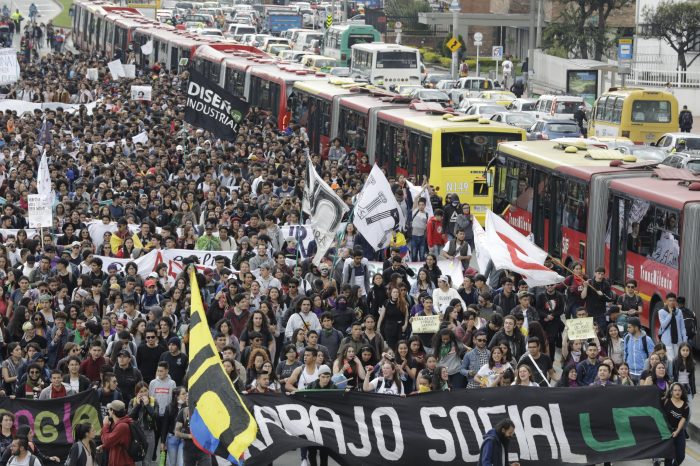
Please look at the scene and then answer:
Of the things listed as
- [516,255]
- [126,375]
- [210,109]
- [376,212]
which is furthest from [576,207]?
[126,375]

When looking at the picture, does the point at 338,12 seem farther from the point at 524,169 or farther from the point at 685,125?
the point at 524,169

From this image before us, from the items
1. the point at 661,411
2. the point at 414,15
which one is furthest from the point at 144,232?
the point at 414,15

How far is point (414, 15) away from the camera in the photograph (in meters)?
94.4

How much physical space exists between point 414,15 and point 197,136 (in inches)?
2362

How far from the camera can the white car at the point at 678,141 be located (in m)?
36.8

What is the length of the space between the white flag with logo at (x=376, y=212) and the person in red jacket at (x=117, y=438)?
820 centimetres

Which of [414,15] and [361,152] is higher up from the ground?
[414,15]

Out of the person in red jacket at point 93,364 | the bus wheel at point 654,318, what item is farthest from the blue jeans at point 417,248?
the person in red jacket at point 93,364

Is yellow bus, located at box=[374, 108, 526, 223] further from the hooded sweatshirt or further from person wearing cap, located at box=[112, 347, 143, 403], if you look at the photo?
the hooded sweatshirt

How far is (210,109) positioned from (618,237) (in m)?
10.8

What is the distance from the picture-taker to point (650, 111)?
1656 inches

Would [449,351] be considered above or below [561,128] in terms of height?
below

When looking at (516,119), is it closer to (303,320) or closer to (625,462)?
(303,320)

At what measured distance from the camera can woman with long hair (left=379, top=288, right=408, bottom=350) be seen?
1775 centimetres
